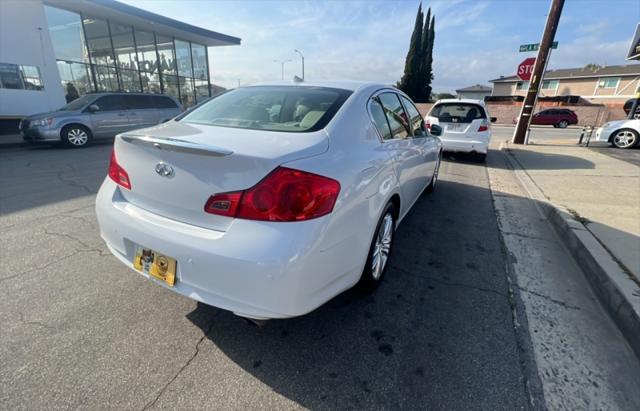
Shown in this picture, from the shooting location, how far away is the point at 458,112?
8242 millimetres

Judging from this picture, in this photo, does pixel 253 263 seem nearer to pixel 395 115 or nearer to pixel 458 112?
pixel 395 115

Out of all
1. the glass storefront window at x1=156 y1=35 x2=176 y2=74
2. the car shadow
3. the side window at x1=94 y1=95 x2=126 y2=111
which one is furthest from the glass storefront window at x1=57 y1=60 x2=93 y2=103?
the car shadow

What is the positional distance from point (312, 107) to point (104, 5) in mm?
16260

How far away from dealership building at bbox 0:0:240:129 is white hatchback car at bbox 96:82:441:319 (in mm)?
14490

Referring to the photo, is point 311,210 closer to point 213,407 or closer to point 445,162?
point 213,407

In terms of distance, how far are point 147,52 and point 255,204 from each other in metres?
21.3

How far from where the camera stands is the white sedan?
437 inches

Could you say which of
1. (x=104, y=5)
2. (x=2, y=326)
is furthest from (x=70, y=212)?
(x=104, y=5)

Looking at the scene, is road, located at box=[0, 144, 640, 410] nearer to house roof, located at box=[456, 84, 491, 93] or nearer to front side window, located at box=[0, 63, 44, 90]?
front side window, located at box=[0, 63, 44, 90]

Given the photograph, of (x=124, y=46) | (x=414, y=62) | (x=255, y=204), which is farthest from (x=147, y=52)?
(x=414, y=62)

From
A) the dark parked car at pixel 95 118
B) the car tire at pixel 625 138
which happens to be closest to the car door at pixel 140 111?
the dark parked car at pixel 95 118

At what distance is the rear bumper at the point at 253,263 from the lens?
157 centimetres

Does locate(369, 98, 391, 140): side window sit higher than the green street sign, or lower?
lower

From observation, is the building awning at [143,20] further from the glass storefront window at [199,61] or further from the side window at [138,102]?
the side window at [138,102]
